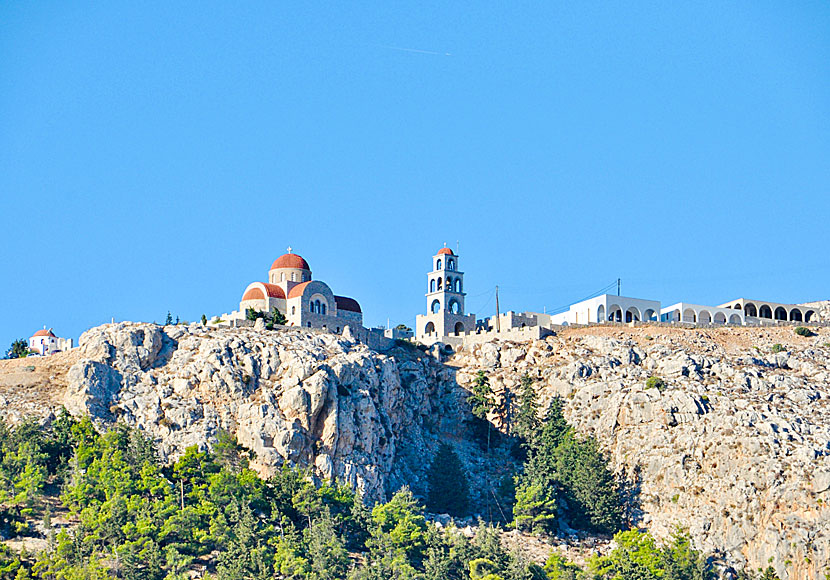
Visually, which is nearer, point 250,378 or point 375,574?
point 375,574

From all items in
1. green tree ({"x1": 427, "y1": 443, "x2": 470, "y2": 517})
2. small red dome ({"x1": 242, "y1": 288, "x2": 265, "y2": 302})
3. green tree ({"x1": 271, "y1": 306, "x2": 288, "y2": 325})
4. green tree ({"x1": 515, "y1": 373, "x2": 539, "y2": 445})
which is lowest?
green tree ({"x1": 427, "y1": 443, "x2": 470, "y2": 517})

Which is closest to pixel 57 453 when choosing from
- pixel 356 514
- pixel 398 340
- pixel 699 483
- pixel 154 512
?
pixel 154 512

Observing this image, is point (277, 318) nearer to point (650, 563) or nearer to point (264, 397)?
point (264, 397)

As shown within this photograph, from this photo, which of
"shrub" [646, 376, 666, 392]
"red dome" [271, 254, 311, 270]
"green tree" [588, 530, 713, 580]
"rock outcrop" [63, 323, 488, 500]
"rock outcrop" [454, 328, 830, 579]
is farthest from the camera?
"red dome" [271, 254, 311, 270]

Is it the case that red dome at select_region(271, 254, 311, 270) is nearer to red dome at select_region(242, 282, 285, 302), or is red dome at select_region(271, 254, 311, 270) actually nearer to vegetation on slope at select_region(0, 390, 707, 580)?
red dome at select_region(242, 282, 285, 302)

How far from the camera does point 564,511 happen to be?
119062 mm

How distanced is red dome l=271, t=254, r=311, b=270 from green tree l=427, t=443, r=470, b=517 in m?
30.1

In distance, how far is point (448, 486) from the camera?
118m

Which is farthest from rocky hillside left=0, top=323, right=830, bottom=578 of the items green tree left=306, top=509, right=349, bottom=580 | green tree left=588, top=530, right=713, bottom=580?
green tree left=306, top=509, right=349, bottom=580

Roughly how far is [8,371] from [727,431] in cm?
5855

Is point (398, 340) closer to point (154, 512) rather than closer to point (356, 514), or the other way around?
point (356, 514)

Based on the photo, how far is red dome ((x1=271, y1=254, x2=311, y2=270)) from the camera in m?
143

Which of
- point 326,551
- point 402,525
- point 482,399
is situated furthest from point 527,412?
point 326,551

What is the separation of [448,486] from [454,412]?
1267 cm
